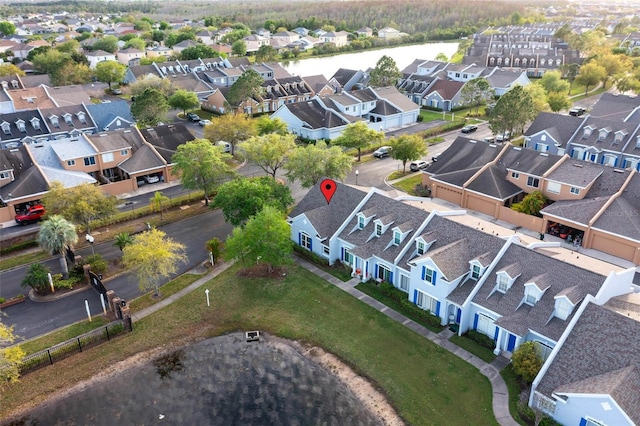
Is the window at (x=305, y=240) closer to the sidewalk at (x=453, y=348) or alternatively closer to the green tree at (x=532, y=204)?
the sidewalk at (x=453, y=348)

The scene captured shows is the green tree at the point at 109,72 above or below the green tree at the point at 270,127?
above

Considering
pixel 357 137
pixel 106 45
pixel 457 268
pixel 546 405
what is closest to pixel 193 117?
pixel 357 137

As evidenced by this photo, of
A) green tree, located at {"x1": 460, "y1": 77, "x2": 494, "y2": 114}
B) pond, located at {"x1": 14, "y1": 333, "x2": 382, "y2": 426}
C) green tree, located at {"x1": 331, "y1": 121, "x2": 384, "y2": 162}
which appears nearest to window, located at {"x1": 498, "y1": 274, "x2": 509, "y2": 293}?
pond, located at {"x1": 14, "y1": 333, "x2": 382, "y2": 426}

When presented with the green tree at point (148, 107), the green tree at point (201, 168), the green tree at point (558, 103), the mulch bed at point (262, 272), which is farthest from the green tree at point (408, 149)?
the green tree at point (558, 103)

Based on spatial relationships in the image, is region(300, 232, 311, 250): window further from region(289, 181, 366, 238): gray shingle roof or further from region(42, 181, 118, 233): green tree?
region(42, 181, 118, 233): green tree

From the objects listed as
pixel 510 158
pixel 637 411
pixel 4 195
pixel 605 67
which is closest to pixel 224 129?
pixel 4 195

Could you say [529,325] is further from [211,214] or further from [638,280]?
[211,214]

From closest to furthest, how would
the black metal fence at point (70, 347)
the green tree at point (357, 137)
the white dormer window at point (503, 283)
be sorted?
1. the black metal fence at point (70, 347)
2. the white dormer window at point (503, 283)
3. the green tree at point (357, 137)
